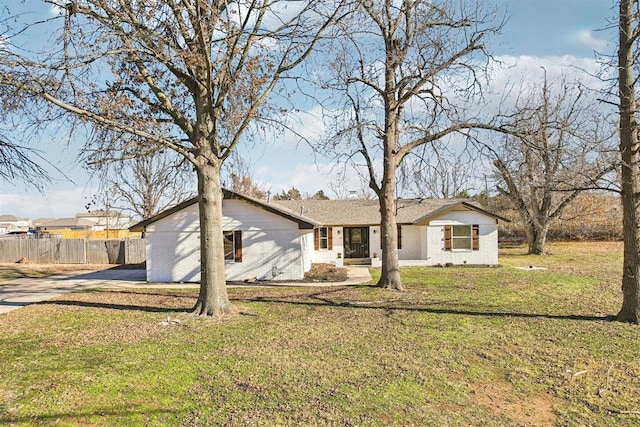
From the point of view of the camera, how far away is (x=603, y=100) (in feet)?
29.0

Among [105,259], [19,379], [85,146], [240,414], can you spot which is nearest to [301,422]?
[240,414]

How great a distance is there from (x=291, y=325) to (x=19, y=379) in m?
4.86

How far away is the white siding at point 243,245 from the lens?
1741 centimetres

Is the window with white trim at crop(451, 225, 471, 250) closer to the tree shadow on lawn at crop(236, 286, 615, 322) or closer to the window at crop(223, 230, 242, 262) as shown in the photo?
the tree shadow on lawn at crop(236, 286, 615, 322)

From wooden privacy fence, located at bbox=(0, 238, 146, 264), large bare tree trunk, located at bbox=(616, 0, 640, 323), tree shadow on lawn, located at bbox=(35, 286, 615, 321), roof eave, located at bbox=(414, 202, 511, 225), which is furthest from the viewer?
wooden privacy fence, located at bbox=(0, 238, 146, 264)

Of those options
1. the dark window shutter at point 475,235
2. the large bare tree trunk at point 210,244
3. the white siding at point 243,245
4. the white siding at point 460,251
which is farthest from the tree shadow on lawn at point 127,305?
the dark window shutter at point 475,235

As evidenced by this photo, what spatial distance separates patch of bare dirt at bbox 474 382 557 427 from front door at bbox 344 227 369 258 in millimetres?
19072

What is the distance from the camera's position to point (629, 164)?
862cm

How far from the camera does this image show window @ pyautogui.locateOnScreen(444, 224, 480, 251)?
73.6 ft

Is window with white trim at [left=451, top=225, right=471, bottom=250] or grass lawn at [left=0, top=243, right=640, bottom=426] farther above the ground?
window with white trim at [left=451, top=225, right=471, bottom=250]

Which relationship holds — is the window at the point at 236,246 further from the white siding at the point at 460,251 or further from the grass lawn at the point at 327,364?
the white siding at the point at 460,251

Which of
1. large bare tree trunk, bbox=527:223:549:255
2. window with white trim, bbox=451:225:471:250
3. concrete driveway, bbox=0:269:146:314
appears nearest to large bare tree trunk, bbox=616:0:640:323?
window with white trim, bbox=451:225:471:250

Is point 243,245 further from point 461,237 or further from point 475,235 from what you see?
point 475,235

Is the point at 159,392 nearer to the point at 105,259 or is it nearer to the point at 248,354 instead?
the point at 248,354
